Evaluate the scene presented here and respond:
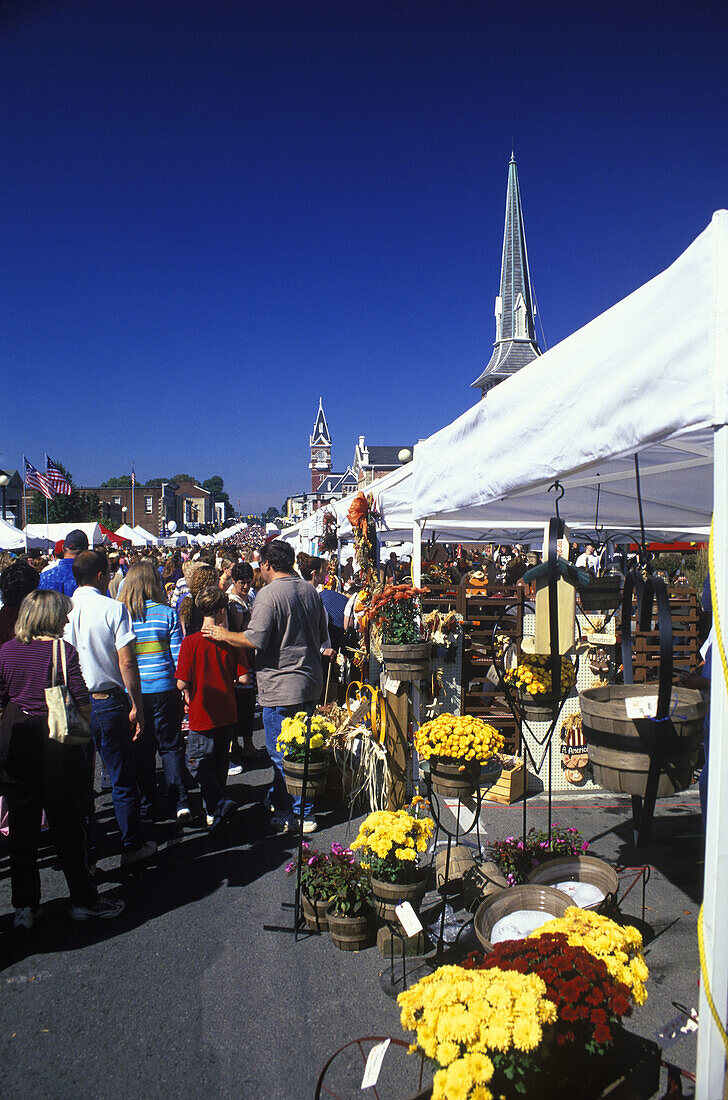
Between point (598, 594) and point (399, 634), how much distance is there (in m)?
1.26

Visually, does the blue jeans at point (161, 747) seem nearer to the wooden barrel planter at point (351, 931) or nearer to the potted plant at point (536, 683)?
the wooden barrel planter at point (351, 931)

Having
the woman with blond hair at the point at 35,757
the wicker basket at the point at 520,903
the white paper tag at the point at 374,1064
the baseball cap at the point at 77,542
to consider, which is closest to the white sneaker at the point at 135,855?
the woman with blond hair at the point at 35,757

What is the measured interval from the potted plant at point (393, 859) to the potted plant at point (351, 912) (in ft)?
0.53

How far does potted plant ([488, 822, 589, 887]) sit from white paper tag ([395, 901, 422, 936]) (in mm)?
683

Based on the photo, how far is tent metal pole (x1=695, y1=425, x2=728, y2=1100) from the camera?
1.55 meters

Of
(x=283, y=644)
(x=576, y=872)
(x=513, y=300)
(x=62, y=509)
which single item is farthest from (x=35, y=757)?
(x=513, y=300)

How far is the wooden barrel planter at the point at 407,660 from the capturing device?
4.00m

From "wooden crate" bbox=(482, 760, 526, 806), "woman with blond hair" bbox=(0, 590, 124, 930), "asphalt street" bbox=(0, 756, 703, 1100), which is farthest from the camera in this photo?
"wooden crate" bbox=(482, 760, 526, 806)

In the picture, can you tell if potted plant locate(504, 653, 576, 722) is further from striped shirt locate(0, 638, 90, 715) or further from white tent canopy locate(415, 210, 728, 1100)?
striped shirt locate(0, 638, 90, 715)

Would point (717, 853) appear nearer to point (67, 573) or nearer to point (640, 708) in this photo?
point (640, 708)

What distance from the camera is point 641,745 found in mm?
2051

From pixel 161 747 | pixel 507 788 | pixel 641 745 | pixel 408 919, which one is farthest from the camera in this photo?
pixel 507 788

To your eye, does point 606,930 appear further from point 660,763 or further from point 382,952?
point 382,952

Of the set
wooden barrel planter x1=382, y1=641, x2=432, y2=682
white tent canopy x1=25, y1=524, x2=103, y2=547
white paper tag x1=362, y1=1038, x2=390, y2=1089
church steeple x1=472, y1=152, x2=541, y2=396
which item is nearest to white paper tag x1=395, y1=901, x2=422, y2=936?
white paper tag x1=362, y1=1038, x2=390, y2=1089
